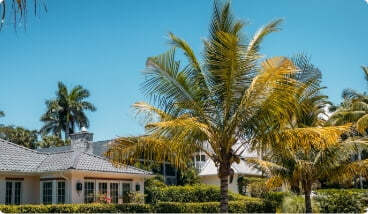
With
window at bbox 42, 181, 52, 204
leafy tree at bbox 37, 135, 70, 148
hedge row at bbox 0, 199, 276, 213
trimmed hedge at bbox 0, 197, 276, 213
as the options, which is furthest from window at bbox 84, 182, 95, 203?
leafy tree at bbox 37, 135, 70, 148

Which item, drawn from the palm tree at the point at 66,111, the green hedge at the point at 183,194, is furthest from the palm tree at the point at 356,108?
the palm tree at the point at 66,111

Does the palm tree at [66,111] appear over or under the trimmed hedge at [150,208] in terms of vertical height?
over

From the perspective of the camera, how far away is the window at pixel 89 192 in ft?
68.6

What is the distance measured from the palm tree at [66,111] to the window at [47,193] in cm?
2942

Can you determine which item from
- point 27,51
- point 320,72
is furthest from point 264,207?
point 27,51

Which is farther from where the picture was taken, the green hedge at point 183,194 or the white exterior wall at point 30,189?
the green hedge at point 183,194

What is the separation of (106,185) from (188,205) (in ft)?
14.3

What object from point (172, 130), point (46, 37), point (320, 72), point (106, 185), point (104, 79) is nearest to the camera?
point (46, 37)

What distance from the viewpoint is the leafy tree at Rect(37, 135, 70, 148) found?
45.2m

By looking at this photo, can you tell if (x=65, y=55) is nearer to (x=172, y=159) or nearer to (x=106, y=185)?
(x=172, y=159)

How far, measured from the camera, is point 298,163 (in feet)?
53.0

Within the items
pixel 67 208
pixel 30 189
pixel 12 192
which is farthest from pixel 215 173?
pixel 67 208

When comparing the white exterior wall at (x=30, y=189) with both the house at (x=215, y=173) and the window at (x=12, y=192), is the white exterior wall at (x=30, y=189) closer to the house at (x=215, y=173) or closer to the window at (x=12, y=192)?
the window at (x=12, y=192)

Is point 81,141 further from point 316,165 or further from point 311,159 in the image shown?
point 316,165
